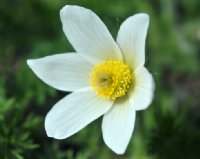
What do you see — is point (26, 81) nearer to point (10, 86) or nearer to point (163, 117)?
point (10, 86)

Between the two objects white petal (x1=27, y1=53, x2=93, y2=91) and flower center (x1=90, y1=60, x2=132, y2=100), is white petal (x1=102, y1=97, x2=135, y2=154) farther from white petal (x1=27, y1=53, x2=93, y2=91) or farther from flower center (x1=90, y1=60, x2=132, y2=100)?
white petal (x1=27, y1=53, x2=93, y2=91)

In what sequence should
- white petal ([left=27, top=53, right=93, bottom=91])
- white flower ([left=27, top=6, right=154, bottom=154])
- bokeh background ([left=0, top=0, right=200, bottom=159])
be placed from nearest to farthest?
1. white flower ([left=27, top=6, right=154, bottom=154])
2. white petal ([left=27, top=53, right=93, bottom=91])
3. bokeh background ([left=0, top=0, right=200, bottom=159])

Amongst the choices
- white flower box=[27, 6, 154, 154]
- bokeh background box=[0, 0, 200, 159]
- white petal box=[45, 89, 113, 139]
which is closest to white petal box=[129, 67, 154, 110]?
white flower box=[27, 6, 154, 154]

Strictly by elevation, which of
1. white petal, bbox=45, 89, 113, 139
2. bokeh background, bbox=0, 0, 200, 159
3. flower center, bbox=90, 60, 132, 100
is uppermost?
flower center, bbox=90, 60, 132, 100

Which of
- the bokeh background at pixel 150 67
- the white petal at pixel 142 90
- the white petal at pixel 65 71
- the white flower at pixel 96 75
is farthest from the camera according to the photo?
the bokeh background at pixel 150 67

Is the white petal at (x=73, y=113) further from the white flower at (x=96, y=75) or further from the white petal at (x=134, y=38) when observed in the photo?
the white petal at (x=134, y=38)

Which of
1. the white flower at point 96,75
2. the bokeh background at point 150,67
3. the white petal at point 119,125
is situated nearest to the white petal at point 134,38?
the white flower at point 96,75
